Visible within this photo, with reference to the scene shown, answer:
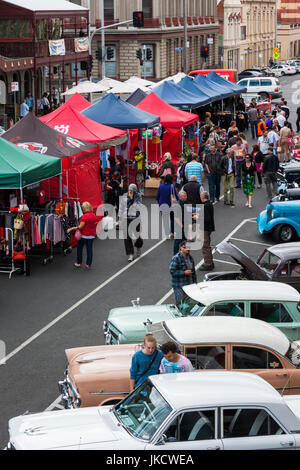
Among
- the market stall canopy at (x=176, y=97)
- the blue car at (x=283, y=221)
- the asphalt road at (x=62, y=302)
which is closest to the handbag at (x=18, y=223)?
the asphalt road at (x=62, y=302)

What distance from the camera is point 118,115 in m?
24.9

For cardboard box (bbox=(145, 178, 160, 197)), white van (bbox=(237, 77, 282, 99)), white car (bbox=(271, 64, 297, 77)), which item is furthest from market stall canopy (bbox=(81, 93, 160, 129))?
white car (bbox=(271, 64, 297, 77))

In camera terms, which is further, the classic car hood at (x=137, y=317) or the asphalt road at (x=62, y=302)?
the asphalt road at (x=62, y=302)

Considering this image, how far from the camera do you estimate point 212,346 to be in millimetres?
9828

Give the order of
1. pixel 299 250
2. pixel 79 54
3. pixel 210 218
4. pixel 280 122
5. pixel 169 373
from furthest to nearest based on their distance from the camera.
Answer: pixel 79 54 < pixel 280 122 < pixel 210 218 < pixel 299 250 < pixel 169 373

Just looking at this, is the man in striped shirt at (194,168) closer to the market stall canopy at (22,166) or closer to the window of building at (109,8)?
the market stall canopy at (22,166)

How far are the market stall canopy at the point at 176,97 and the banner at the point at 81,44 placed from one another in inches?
557

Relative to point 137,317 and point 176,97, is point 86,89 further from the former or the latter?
point 137,317

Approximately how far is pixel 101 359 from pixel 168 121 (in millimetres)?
18140

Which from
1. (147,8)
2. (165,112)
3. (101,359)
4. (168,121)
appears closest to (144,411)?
(101,359)

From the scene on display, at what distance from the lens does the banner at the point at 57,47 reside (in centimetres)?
4112
